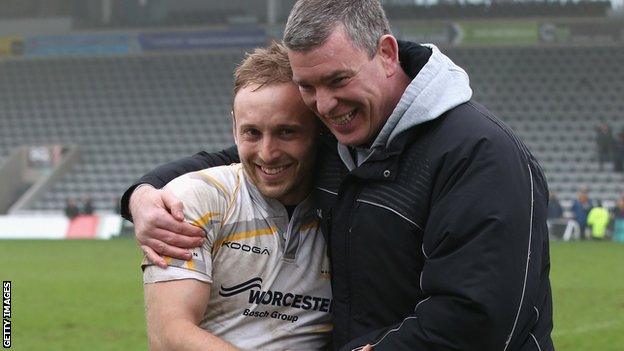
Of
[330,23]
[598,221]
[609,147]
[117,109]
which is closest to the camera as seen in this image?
[330,23]

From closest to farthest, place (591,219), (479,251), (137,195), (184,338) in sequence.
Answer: (479,251) < (184,338) < (137,195) < (591,219)

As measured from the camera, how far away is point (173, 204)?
3203 mm

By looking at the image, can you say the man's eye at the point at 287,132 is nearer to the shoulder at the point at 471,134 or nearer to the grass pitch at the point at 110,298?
the shoulder at the point at 471,134

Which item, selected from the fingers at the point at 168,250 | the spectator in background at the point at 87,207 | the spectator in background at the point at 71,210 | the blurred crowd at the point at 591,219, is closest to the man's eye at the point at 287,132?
the fingers at the point at 168,250

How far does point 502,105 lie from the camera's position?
114 feet

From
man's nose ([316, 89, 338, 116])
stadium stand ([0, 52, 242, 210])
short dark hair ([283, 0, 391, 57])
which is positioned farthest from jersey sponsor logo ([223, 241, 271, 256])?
stadium stand ([0, 52, 242, 210])

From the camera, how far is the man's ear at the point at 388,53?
9.99 feet

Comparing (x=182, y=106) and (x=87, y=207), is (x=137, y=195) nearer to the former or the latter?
(x=87, y=207)

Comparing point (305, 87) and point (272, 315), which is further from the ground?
point (305, 87)

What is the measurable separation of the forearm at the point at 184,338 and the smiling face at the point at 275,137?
458mm

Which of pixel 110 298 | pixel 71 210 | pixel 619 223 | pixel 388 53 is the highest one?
pixel 388 53

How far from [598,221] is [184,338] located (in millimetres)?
25436

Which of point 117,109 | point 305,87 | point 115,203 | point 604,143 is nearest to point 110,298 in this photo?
point 305,87

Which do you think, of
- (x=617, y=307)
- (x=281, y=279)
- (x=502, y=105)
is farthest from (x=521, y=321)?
(x=502, y=105)
